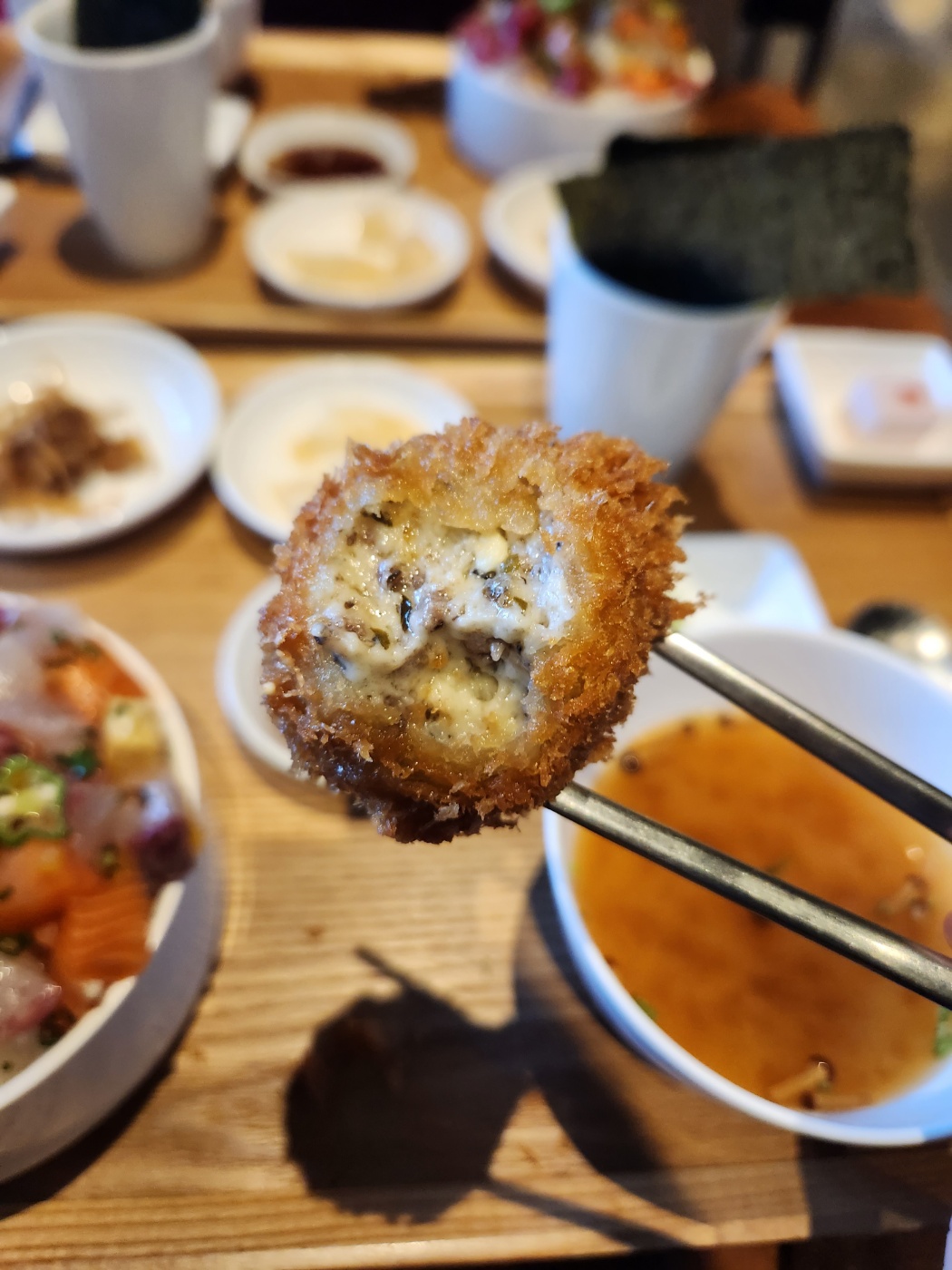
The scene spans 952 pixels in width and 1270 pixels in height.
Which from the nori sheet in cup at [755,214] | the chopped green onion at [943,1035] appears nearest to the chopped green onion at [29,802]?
the chopped green onion at [943,1035]

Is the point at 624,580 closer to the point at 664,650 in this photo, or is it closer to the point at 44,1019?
the point at 664,650

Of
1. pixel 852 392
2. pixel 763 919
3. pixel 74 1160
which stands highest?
pixel 852 392

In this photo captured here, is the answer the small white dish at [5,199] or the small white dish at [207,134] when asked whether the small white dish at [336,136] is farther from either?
the small white dish at [5,199]

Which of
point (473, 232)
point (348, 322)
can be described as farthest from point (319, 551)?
point (473, 232)

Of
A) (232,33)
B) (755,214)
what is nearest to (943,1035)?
(755,214)

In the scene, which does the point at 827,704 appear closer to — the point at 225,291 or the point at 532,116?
the point at 225,291

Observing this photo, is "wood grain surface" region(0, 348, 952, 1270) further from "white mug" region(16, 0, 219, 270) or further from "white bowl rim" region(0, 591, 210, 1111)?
"white mug" region(16, 0, 219, 270)
